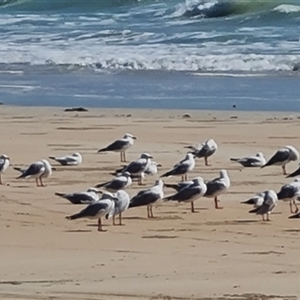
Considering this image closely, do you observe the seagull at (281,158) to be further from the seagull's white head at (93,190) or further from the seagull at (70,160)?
the seagull's white head at (93,190)

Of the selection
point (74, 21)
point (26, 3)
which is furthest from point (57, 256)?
point (26, 3)

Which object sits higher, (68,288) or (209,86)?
(68,288)

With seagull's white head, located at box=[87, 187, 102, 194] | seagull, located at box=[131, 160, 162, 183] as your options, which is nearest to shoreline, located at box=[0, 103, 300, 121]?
seagull, located at box=[131, 160, 162, 183]

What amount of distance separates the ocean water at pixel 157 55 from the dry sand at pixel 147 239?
3589mm

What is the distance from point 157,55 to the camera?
22.9m

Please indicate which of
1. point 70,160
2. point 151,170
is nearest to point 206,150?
point 151,170

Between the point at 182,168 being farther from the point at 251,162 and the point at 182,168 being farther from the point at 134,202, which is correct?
the point at 134,202


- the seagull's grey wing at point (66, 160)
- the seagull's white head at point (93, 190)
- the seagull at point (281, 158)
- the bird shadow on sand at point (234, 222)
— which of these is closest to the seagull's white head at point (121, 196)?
the seagull's white head at point (93, 190)

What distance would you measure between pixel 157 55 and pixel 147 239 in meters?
15.5

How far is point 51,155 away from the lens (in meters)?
11.4

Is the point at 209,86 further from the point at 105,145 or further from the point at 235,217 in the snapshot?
the point at 235,217

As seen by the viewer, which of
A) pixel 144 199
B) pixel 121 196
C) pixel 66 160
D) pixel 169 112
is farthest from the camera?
pixel 169 112

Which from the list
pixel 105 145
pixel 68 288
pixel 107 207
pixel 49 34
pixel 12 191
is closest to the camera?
pixel 68 288

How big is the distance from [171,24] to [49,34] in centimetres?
368
